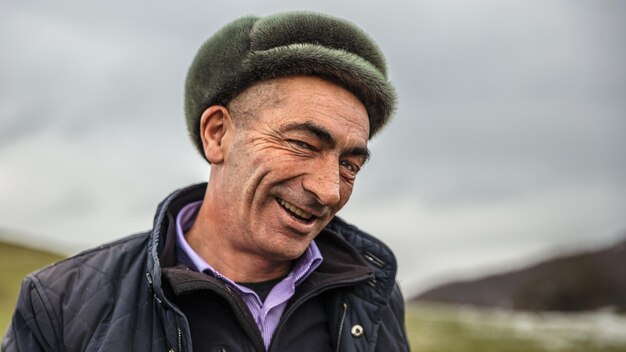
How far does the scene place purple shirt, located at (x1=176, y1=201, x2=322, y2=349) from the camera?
3.74 metres

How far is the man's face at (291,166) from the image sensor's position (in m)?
3.58

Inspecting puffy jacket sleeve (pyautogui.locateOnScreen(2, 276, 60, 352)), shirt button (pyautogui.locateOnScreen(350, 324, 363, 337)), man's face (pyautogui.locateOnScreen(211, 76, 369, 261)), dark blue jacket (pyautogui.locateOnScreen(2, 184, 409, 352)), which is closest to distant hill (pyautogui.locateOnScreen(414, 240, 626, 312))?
dark blue jacket (pyautogui.locateOnScreen(2, 184, 409, 352))

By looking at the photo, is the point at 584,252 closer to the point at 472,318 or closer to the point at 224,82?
the point at 472,318

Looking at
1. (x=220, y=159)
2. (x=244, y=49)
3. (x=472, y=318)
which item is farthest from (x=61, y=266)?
(x=472, y=318)

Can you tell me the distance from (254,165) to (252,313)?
35.5 inches

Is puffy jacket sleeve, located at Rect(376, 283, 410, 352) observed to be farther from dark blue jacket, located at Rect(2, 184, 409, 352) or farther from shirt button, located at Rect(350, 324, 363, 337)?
shirt button, located at Rect(350, 324, 363, 337)

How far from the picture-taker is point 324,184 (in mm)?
3576

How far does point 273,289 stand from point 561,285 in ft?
89.6

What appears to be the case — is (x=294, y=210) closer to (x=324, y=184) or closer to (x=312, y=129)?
(x=324, y=184)

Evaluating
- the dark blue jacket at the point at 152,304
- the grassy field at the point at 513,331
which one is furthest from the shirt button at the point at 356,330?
the grassy field at the point at 513,331

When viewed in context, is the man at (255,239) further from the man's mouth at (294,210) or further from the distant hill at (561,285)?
the distant hill at (561,285)

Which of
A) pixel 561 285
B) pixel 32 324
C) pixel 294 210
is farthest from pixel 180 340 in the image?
pixel 561 285

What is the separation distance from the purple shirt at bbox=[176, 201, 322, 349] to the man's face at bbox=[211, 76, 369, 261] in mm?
223

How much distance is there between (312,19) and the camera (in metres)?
3.92
